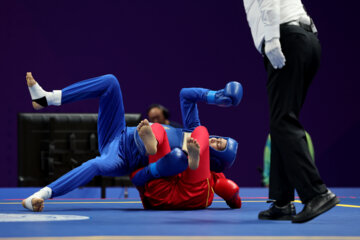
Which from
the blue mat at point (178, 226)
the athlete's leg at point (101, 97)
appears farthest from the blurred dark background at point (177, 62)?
the blue mat at point (178, 226)

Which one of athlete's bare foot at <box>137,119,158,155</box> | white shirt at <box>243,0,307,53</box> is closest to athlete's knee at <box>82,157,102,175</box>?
athlete's bare foot at <box>137,119,158,155</box>

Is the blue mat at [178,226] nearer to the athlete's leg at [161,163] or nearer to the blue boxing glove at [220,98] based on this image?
the athlete's leg at [161,163]

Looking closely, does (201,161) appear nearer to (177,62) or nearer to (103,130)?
(103,130)

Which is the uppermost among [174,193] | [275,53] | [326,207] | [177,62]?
[177,62]

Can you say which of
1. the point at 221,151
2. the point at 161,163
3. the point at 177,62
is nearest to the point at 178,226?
the point at 161,163

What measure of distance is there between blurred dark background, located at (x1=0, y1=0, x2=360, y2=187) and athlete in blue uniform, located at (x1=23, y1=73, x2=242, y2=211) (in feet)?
10.3

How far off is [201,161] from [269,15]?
109cm

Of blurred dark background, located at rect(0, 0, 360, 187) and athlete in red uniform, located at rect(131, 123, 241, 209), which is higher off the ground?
blurred dark background, located at rect(0, 0, 360, 187)

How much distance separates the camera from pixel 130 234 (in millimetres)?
1902

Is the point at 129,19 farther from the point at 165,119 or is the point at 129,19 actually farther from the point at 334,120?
the point at 334,120

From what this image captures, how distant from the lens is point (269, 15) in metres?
2.27

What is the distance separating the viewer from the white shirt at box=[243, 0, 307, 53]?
225 cm

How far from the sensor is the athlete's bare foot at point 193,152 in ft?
9.48

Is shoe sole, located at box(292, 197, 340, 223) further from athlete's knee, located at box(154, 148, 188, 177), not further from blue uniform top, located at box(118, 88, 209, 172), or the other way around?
blue uniform top, located at box(118, 88, 209, 172)
